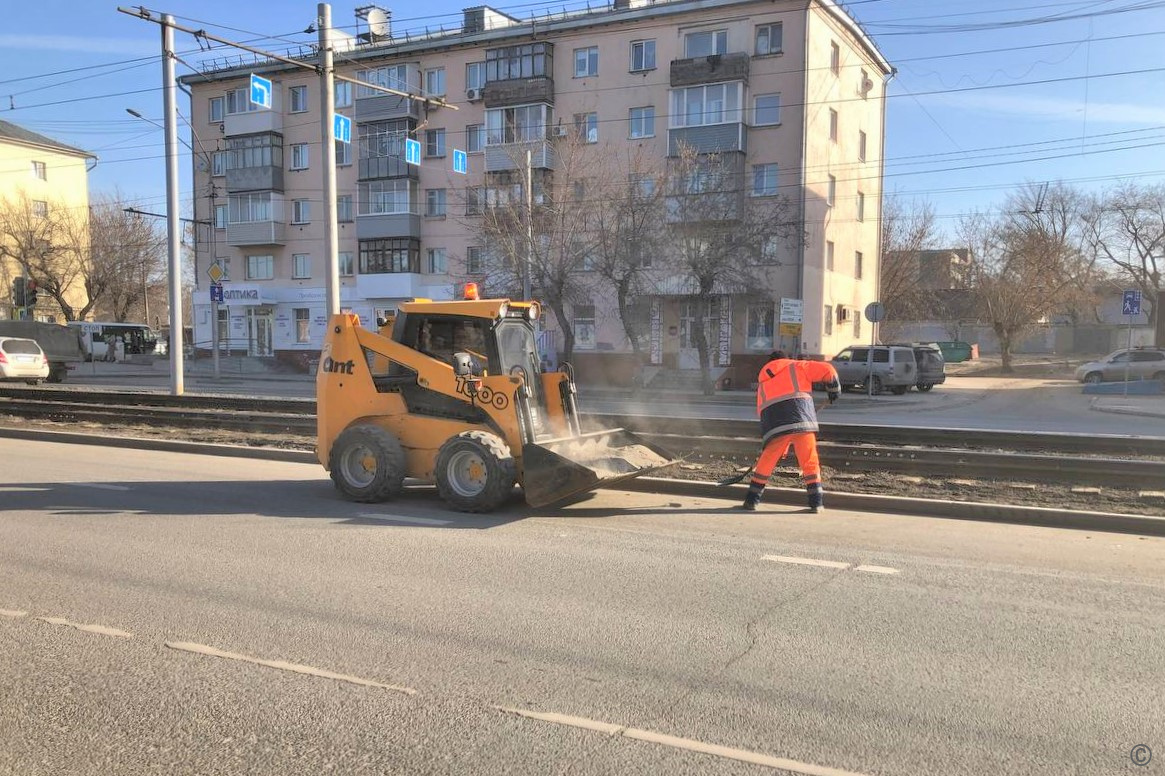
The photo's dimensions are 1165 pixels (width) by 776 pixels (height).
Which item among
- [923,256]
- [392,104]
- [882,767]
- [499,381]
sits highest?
[392,104]

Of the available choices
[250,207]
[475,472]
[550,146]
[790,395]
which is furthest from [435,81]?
[790,395]

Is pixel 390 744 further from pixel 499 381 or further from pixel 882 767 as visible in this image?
pixel 499 381

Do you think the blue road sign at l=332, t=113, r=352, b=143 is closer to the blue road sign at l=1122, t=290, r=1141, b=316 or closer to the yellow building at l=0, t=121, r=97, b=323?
the blue road sign at l=1122, t=290, r=1141, b=316

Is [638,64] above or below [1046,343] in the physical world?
above

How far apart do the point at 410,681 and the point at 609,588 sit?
1.85 m

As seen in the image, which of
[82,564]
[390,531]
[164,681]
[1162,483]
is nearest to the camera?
[164,681]

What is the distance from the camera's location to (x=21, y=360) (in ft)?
83.1

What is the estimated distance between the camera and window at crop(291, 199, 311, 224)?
139 feet

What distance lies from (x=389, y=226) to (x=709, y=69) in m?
17.3

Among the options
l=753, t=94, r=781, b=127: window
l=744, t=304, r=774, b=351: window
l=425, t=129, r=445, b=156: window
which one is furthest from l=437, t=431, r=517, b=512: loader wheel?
l=425, t=129, r=445, b=156: window

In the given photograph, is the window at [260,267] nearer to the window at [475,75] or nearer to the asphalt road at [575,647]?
the window at [475,75]

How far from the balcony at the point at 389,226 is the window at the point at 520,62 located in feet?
25.5

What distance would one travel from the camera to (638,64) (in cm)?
3494

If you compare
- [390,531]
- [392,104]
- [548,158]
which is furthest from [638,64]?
[390,531]
